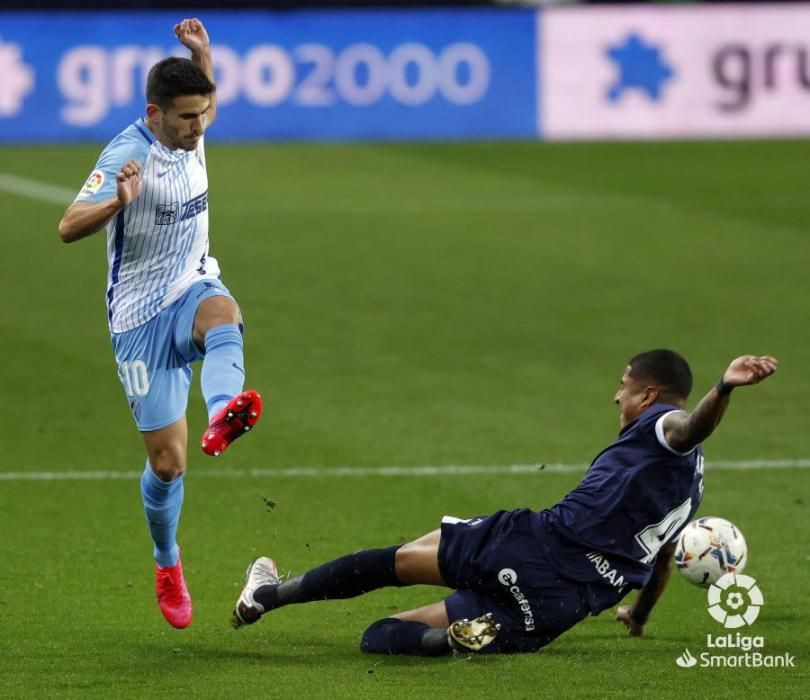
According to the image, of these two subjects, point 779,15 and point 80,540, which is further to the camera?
point 779,15

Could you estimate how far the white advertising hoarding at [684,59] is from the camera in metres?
23.5

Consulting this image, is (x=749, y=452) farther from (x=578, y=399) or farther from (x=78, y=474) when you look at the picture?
(x=78, y=474)

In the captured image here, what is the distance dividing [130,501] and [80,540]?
0.93 metres

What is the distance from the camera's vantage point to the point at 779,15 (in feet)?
77.3

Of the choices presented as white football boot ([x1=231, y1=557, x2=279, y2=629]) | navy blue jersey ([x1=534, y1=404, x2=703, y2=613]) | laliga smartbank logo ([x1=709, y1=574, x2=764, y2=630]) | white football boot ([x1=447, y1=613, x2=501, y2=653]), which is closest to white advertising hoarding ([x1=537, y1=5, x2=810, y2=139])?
laliga smartbank logo ([x1=709, y1=574, x2=764, y2=630])

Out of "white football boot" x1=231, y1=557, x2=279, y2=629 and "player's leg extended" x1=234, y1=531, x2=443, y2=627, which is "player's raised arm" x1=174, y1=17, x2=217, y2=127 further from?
"player's leg extended" x1=234, y1=531, x2=443, y2=627

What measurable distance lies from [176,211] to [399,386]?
17.9 feet

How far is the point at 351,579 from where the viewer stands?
270 inches

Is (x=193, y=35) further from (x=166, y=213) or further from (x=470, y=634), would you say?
(x=470, y=634)

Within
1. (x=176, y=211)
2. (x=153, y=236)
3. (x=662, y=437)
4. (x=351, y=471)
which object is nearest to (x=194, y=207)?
(x=176, y=211)

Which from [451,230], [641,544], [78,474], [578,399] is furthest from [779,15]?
[641,544]

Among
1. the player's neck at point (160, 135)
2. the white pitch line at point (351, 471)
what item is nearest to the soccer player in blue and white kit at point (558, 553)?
the player's neck at point (160, 135)

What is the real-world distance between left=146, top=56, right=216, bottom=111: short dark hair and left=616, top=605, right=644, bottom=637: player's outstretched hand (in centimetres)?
271

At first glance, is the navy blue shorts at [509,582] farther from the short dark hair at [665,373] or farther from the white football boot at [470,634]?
the short dark hair at [665,373]
